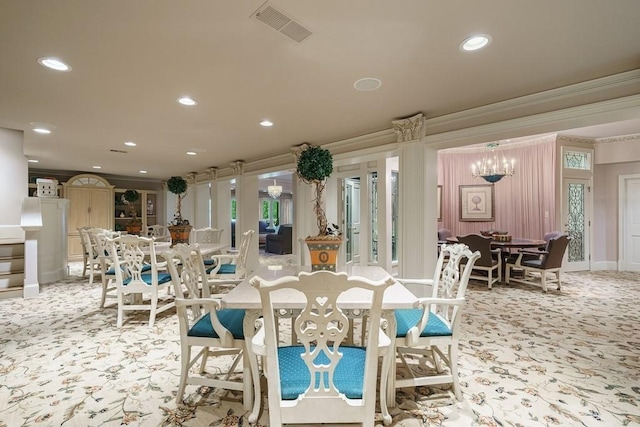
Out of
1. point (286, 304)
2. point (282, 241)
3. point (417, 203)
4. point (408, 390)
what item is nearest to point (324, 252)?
point (286, 304)

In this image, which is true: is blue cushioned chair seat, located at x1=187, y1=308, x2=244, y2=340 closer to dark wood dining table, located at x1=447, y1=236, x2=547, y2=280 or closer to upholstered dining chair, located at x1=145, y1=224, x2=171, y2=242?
upholstered dining chair, located at x1=145, y1=224, x2=171, y2=242

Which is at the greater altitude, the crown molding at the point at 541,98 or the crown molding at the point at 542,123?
the crown molding at the point at 541,98

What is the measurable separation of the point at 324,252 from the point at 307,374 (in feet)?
2.86

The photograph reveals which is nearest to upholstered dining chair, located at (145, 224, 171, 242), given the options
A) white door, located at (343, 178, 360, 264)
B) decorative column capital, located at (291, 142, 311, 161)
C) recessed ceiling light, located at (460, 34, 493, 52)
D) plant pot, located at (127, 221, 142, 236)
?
plant pot, located at (127, 221, 142, 236)

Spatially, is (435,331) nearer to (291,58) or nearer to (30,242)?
(291,58)

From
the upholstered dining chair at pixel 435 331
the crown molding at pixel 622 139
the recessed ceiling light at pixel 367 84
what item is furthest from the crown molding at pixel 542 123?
the crown molding at pixel 622 139

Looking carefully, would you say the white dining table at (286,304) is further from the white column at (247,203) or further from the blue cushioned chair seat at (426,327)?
the white column at (247,203)

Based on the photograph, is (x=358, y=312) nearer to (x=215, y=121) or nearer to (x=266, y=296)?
(x=266, y=296)

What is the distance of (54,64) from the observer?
2441 millimetres

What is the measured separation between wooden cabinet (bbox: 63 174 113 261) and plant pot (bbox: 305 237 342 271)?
8708 mm

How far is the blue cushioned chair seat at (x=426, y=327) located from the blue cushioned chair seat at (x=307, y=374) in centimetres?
42

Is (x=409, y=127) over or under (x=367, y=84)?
under

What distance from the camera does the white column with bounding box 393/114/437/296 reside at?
148 inches

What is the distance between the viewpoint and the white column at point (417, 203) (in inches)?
148
